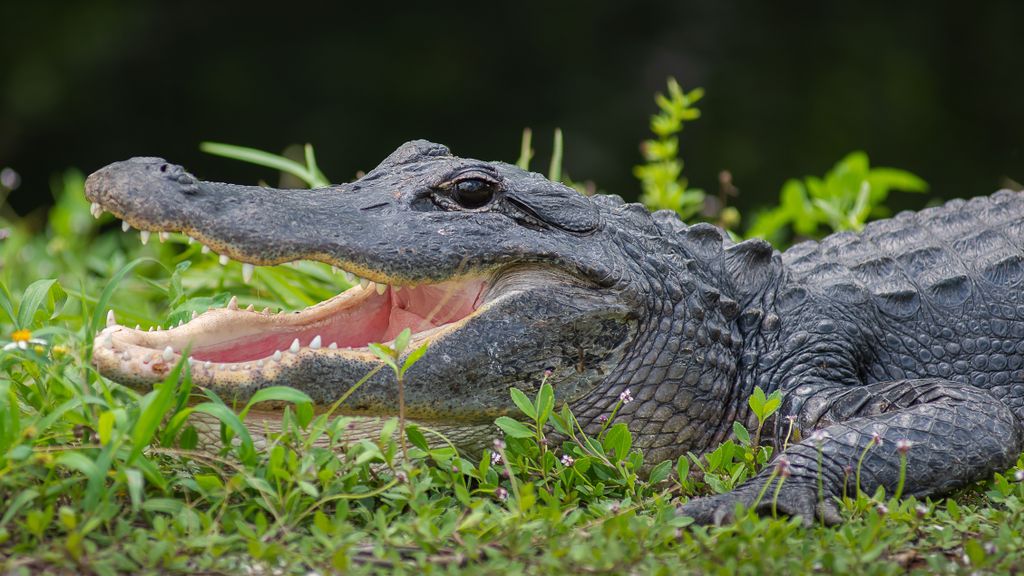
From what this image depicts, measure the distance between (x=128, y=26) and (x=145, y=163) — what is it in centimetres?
787

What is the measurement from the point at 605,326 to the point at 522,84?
8.19 m

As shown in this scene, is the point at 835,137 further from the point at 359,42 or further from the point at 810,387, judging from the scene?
the point at 810,387

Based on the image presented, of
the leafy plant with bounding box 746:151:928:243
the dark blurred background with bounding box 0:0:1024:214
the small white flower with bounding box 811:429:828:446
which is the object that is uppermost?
the dark blurred background with bounding box 0:0:1024:214

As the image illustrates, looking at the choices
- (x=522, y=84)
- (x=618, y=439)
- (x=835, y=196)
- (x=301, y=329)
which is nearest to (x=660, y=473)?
(x=618, y=439)

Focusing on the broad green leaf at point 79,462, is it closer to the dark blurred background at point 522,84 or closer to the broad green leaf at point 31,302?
the broad green leaf at point 31,302

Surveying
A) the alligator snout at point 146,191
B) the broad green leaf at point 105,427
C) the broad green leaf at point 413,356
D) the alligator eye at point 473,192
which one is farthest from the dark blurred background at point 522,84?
the broad green leaf at point 105,427

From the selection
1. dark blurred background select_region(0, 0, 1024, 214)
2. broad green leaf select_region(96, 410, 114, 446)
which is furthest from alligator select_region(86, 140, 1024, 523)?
dark blurred background select_region(0, 0, 1024, 214)

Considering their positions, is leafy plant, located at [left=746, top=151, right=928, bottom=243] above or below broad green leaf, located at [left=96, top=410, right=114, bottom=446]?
above

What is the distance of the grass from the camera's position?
8.59 ft

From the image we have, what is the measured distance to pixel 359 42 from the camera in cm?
1145

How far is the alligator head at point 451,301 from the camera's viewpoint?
320cm

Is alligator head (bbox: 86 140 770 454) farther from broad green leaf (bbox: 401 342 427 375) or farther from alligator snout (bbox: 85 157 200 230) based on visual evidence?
broad green leaf (bbox: 401 342 427 375)

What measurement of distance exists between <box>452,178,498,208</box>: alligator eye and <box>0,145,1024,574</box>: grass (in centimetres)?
69

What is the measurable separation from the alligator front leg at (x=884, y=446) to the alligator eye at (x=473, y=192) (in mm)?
1170
